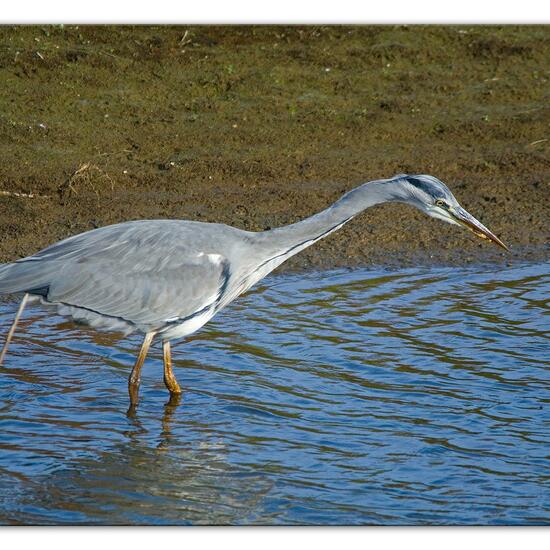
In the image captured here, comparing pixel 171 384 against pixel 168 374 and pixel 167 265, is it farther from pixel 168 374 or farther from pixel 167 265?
pixel 167 265

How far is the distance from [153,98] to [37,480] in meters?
3.89

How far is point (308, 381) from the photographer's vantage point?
18.7 feet

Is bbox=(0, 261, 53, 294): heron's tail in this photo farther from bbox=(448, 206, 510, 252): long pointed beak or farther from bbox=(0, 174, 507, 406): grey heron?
bbox=(448, 206, 510, 252): long pointed beak

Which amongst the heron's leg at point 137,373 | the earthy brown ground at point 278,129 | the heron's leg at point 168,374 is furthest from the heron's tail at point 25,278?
the earthy brown ground at point 278,129

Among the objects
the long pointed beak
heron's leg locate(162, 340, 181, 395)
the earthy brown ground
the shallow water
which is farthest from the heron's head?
the earthy brown ground

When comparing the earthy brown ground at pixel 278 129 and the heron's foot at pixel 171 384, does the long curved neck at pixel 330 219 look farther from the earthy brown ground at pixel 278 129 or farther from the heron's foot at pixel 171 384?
the earthy brown ground at pixel 278 129

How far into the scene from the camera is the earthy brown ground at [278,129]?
24.6 feet

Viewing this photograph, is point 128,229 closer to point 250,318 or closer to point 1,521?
point 250,318

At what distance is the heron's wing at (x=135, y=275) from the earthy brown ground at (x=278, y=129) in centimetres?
180

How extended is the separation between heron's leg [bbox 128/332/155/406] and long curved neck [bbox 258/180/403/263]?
2.34 ft

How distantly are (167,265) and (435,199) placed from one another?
1290mm

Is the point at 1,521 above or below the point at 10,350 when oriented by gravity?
below
